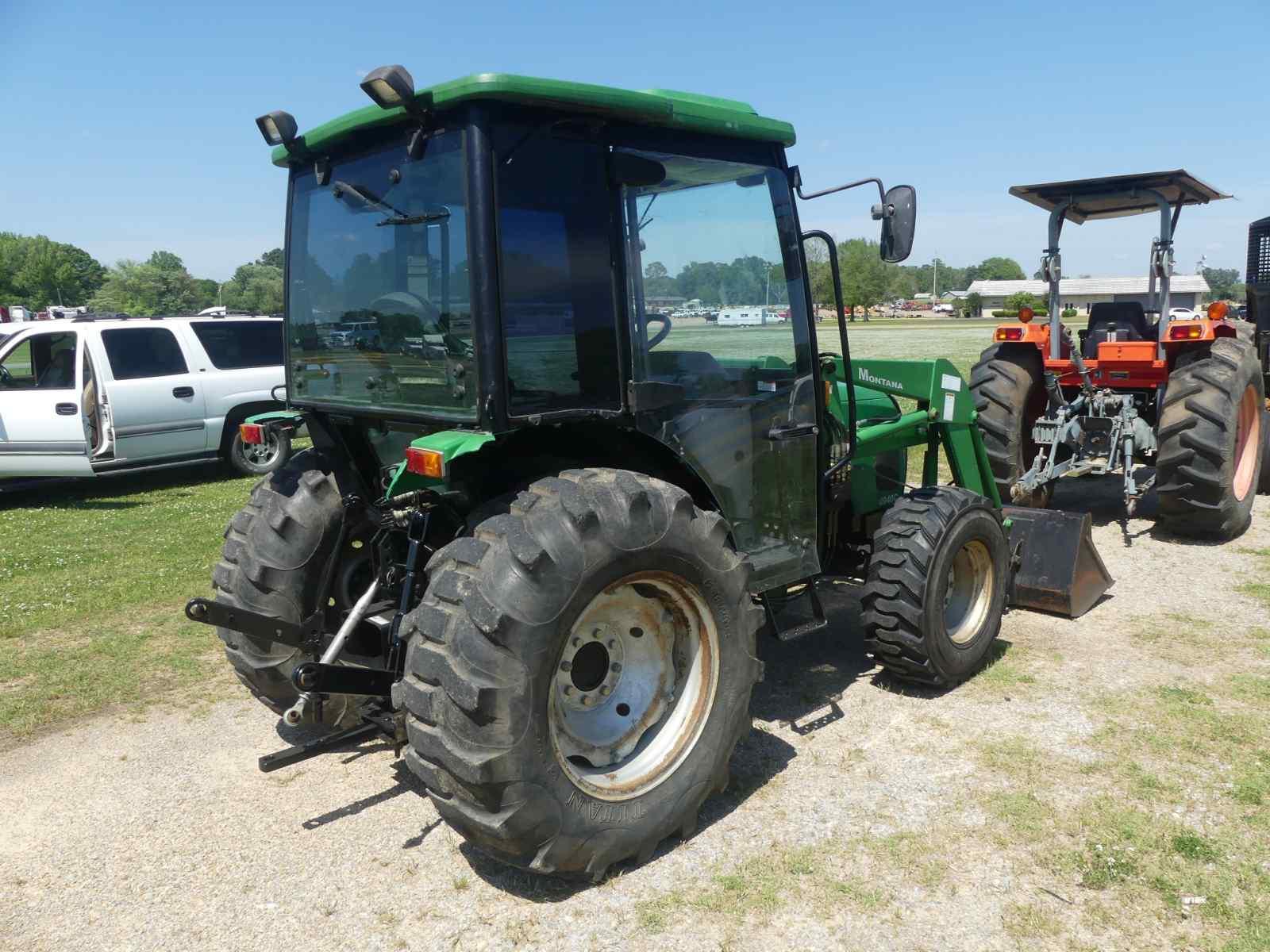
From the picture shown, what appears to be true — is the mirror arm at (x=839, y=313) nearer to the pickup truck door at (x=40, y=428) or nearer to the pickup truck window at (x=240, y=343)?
the pickup truck door at (x=40, y=428)

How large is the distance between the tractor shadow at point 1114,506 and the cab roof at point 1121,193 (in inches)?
83.3

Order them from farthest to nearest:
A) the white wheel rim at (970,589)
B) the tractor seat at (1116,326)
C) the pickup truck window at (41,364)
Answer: the pickup truck window at (41,364) → the tractor seat at (1116,326) → the white wheel rim at (970,589)

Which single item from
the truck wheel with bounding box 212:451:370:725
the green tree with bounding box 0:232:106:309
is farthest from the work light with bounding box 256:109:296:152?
the green tree with bounding box 0:232:106:309

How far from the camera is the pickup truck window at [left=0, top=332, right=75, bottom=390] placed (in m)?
9.86

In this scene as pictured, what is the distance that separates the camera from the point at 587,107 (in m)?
3.20

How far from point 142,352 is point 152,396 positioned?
0.54 metres

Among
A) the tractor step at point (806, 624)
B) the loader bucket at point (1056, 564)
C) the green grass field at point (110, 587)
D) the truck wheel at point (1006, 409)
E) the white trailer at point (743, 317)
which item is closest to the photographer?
the white trailer at point (743, 317)

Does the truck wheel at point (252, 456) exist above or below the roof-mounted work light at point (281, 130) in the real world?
below

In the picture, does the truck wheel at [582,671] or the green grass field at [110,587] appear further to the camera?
the green grass field at [110,587]

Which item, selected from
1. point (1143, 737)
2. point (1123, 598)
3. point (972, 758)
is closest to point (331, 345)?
point (972, 758)

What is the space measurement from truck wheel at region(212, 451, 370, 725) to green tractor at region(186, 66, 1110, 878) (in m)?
0.01

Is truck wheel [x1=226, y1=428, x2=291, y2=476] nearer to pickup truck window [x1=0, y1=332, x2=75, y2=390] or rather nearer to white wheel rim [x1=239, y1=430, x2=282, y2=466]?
white wheel rim [x1=239, y1=430, x2=282, y2=466]

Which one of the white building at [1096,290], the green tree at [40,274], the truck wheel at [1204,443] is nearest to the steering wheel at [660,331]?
the truck wheel at [1204,443]

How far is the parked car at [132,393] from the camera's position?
31.2 feet
